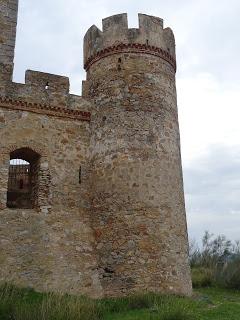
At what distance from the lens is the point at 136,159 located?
40.5 ft

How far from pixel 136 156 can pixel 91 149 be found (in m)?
1.53

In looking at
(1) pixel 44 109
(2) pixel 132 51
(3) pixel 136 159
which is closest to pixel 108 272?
(3) pixel 136 159

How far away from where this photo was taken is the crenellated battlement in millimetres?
13367

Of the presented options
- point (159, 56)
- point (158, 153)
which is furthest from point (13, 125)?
point (159, 56)

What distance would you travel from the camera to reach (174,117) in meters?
13.6

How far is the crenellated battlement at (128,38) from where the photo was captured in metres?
13.4

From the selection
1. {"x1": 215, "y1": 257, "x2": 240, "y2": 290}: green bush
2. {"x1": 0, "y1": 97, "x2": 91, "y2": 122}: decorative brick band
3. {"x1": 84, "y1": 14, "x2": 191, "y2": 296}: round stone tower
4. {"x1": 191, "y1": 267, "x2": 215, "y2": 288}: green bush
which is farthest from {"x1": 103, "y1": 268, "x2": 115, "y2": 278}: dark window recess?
{"x1": 215, "y1": 257, "x2": 240, "y2": 290}: green bush

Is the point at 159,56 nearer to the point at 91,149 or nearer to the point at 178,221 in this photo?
the point at 91,149

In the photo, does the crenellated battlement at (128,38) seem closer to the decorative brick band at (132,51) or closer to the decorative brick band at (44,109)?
the decorative brick band at (132,51)

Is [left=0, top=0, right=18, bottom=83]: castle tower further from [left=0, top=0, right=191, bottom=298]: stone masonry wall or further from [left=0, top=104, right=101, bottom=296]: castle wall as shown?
[left=0, top=104, right=101, bottom=296]: castle wall

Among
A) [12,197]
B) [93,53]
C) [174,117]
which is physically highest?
[93,53]

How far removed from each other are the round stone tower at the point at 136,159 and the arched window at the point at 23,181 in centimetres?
170

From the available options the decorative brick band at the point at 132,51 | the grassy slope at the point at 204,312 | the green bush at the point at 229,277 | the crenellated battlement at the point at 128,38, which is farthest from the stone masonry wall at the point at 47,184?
the green bush at the point at 229,277

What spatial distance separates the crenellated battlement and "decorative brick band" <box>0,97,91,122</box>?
2.00m
